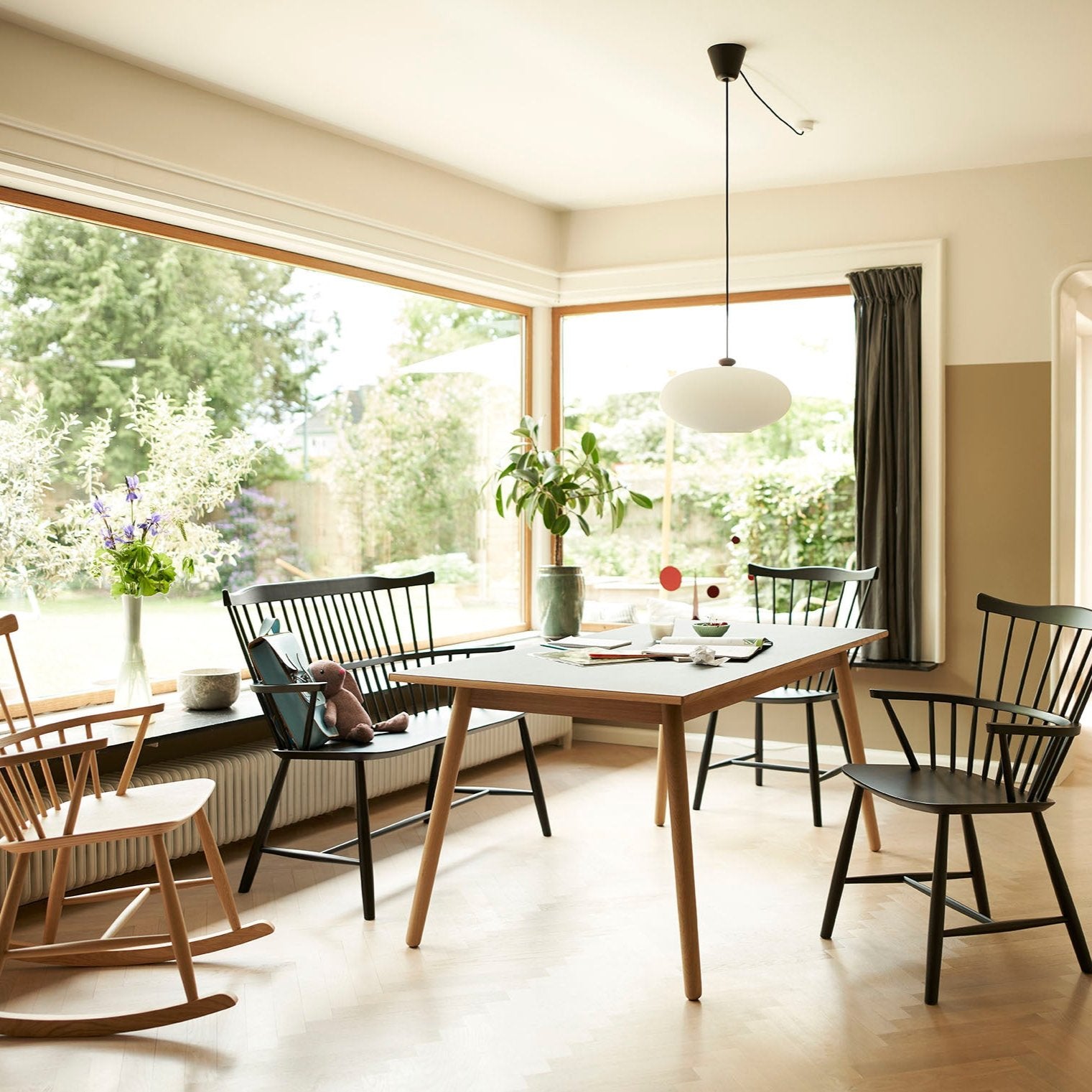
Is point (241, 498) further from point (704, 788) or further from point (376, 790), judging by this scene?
point (704, 788)

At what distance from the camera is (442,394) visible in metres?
5.82

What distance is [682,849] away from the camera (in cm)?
302

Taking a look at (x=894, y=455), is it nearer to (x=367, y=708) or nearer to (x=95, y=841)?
(x=367, y=708)

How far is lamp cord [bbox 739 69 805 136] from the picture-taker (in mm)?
4129

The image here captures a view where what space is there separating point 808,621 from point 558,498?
1361 mm

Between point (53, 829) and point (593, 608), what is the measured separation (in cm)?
374

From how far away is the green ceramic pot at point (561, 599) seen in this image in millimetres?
5734

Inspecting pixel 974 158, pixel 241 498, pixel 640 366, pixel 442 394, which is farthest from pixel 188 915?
pixel 974 158

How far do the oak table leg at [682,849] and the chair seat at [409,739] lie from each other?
1.78 feet

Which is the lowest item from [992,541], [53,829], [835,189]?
[53,829]

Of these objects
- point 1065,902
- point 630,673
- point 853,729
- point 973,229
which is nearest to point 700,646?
point 630,673

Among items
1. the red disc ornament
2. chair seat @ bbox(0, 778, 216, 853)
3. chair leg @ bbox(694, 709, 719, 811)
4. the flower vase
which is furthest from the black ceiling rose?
chair seat @ bbox(0, 778, 216, 853)

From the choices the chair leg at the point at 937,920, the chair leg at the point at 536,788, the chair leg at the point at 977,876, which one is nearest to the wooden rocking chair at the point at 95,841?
the chair leg at the point at 536,788

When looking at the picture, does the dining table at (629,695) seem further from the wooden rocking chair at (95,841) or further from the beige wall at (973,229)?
the beige wall at (973,229)
